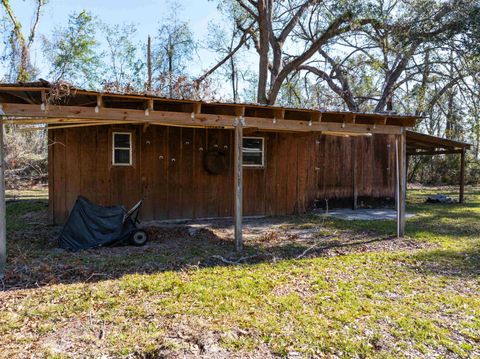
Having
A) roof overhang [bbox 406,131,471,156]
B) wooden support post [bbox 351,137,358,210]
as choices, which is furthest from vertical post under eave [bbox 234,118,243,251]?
roof overhang [bbox 406,131,471,156]

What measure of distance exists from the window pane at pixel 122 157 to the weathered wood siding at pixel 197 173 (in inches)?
4.9

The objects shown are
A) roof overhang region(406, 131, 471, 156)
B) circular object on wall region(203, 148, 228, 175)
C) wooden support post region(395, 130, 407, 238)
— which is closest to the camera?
wooden support post region(395, 130, 407, 238)

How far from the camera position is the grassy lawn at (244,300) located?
8.98 feet

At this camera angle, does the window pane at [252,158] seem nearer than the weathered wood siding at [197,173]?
No

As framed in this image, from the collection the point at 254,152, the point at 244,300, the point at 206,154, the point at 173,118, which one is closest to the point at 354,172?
the point at 254,152

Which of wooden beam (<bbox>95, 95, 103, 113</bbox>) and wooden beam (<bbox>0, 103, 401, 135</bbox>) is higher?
wooden beam (<bbox>95, 95, 103, 113</bbox>)

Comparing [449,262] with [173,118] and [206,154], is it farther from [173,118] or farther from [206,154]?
[206,154]

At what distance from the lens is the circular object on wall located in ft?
27.6

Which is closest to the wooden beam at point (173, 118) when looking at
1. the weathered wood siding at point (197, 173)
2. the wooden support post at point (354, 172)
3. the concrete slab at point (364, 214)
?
the weathered wood siding at point (197, 173)

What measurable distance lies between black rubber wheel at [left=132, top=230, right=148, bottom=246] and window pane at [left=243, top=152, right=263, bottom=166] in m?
3.70

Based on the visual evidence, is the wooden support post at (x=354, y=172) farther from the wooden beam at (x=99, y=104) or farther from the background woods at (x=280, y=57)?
the wooden beam at (x=99, y=104)

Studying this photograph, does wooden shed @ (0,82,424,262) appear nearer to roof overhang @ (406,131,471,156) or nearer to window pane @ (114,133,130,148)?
window pane @ (114,133,130,148)

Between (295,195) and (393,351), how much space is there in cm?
686

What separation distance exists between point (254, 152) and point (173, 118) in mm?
4021
